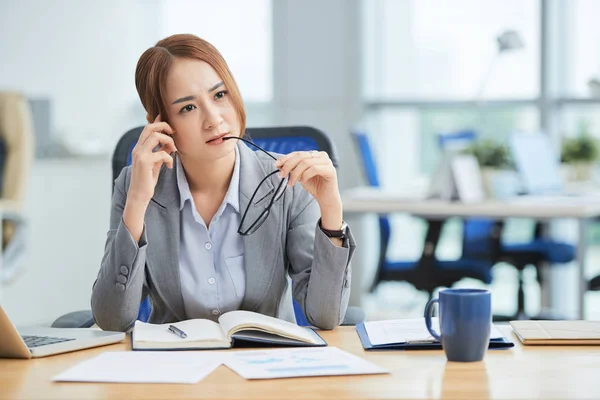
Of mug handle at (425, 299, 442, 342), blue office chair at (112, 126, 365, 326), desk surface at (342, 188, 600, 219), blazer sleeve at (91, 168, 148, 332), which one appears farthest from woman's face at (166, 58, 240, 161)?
desk surface at (342, 188, 600, 219)

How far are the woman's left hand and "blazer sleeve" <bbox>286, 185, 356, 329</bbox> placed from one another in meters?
0.06

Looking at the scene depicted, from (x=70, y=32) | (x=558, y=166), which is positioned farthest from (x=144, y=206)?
(x=70, y=32)

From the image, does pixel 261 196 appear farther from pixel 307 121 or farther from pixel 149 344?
pixel 307 121

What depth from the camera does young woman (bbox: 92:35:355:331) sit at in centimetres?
171

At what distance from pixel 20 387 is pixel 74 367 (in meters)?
0.11

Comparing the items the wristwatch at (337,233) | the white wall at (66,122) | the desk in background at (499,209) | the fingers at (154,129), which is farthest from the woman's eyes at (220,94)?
the white wall at (66,122)

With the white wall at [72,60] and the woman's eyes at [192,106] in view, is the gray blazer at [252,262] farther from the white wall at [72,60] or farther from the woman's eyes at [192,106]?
the white wall at [72,60]

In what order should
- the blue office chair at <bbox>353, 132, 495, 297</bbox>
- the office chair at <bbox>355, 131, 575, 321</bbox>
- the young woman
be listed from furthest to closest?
the office chair at <bbox>355, 131, 575, 321</bbox>, the blue office chair at <bbox>353, 132, 495, 297</bbox>, the young woman

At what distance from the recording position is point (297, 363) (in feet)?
4.30

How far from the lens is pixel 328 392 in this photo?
1.17 meters

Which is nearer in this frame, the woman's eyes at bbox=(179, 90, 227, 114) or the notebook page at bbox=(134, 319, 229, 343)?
the notebook page at bbox=(134, 319, 229, 343)

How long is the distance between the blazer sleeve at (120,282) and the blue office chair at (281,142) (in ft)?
1.39

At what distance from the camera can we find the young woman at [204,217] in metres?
1.71

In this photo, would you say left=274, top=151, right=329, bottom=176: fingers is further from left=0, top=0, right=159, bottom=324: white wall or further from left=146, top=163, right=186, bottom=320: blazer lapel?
left=0, top=0, right=159, bottom=324: white wall
